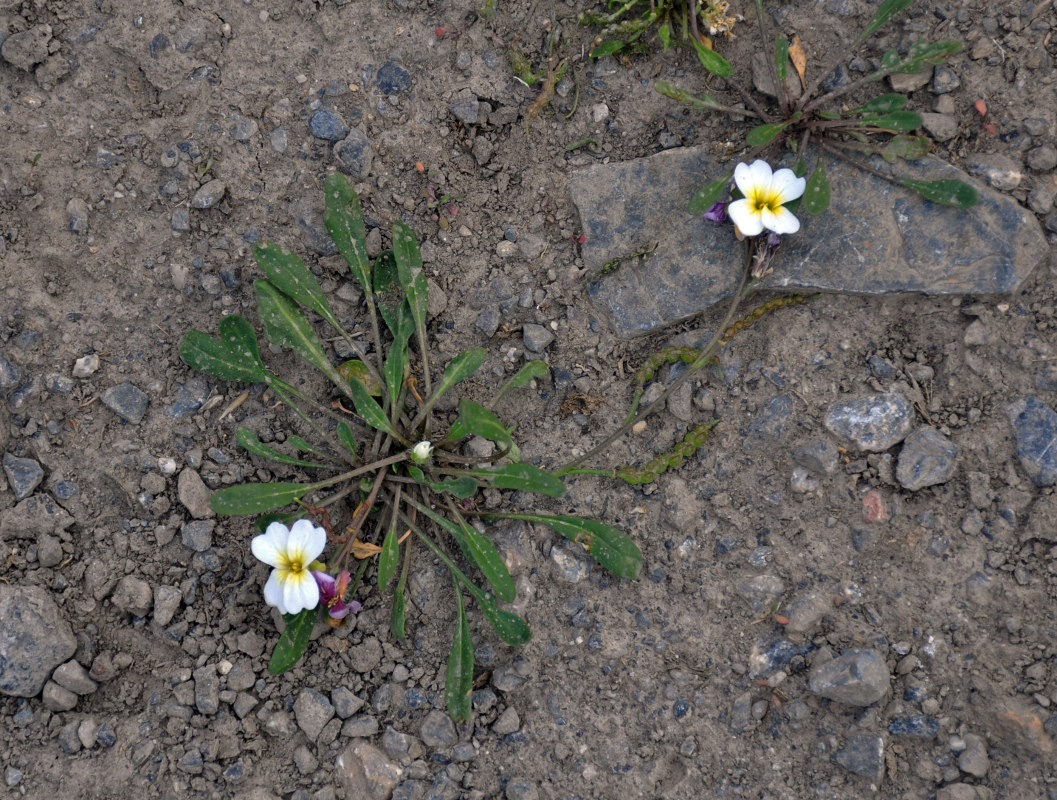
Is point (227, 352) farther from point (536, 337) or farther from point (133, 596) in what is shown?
point (536, 337)

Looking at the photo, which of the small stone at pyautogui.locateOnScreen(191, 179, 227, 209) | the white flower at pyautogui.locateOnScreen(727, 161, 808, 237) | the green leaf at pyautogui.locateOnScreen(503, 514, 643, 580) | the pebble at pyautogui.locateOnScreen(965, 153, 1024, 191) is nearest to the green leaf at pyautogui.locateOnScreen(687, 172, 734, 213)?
the white flower at pyautogui.locateOnScreen(727, 161, 808, 237)

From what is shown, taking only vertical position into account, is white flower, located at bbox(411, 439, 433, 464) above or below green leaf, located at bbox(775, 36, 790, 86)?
below

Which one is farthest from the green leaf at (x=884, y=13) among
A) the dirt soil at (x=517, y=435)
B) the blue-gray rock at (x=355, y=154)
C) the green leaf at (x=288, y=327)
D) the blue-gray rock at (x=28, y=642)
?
the blue-gray rock at (x=28, y=642)

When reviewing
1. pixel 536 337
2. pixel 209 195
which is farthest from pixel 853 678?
pixel 209 195

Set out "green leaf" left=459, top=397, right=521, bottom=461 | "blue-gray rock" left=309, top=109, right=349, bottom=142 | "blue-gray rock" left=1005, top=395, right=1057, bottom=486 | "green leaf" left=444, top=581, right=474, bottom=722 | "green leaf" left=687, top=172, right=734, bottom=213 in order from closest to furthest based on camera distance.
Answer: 1. "green leaf" left=459, top=397, right=521, bottom=461
2. "blue-gray rock" left=1005, top=395, right=1057, bottom=486
3. "green leaf" left=444, top=581, right=474, bottom=722
4. "green leaf" left=687, top=172, right=734, bottom=213
5. "blue-gray rock" left=309, top=109, right=349, bottom=142

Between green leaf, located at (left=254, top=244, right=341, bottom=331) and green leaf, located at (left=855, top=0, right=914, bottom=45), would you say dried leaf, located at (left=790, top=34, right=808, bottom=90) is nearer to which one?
green leaf, located at (left=855, top=0, right=914, bottom=45)

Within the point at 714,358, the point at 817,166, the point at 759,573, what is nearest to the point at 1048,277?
the point at 817,166

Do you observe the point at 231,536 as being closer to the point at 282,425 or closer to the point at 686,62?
the point at 282,425
